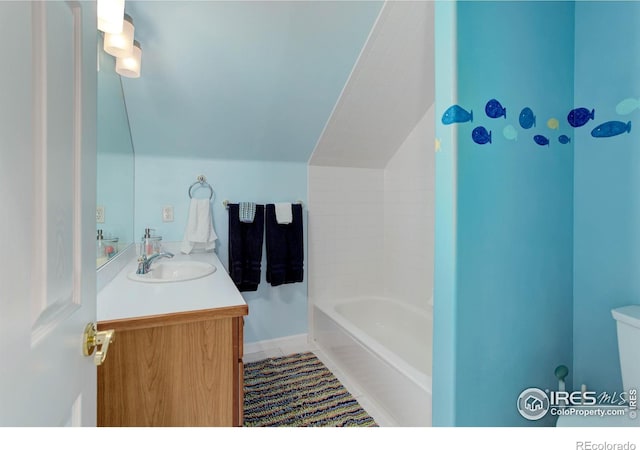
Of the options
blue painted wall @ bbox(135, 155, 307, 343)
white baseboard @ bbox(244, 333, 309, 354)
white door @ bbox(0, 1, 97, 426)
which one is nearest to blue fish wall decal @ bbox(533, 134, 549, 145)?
white door @ bbox(0, 1, 97, 426)

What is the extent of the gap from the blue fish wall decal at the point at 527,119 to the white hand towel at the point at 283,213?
1646 millimetres

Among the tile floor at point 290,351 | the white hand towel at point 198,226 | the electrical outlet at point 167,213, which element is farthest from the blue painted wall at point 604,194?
the electrical outlet at point 167,213

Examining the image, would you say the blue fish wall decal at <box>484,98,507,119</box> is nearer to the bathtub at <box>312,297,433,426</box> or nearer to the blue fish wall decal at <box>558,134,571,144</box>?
the blue fish wall decal at <box>558,134,571,144</box>

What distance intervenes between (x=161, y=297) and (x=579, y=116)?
204 centimetres

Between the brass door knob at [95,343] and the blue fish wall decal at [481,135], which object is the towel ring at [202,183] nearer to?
the brass door knob at [95,343]

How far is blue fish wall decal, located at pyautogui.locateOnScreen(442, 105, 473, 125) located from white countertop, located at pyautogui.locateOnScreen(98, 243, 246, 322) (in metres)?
1.04

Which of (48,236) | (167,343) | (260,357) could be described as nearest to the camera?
(48,236)

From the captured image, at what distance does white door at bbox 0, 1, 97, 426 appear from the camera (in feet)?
1.23

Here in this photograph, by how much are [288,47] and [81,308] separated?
1737mm

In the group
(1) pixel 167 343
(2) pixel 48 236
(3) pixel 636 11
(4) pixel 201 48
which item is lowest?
(1) pixel 167 343

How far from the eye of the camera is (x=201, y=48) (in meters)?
1.70

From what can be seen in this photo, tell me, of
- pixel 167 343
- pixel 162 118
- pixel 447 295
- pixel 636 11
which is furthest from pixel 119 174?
pixel 636 11

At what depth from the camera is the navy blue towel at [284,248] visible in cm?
244

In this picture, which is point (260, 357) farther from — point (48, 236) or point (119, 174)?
point (48, 236)
